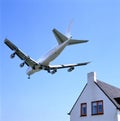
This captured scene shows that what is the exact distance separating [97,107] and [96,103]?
45cm

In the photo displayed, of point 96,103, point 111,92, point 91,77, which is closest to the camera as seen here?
point 96,103

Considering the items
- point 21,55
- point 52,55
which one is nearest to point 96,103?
point 52,55

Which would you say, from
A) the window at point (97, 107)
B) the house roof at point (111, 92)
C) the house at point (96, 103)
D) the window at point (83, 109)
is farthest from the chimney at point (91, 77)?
the window at point (83, 109)

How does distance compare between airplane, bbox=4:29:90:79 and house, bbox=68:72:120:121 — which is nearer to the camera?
airplane, bbox=4:29:90:79

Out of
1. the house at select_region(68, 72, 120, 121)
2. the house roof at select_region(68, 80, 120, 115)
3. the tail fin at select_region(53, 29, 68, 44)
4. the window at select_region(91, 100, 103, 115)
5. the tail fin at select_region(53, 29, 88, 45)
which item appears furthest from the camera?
the window at select_region(91, 100, 103, 115)

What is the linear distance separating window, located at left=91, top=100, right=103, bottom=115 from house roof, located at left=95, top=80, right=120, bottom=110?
1.21m

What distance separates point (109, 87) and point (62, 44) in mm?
8908

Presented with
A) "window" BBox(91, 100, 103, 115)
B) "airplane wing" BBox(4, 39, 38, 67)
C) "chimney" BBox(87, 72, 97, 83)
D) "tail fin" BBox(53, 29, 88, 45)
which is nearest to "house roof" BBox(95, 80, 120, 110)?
"chimney" BBox(87, 72, 97, 83)

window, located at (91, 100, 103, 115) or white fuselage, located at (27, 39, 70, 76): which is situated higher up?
white fuselage, located at (27, 39, 70, 76)

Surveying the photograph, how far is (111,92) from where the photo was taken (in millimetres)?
34344

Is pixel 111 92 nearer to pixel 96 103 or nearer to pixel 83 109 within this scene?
pixel 96 103

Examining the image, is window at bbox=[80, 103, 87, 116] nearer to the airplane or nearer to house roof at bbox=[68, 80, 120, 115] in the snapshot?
house roof at bbox=[68, 80, 120, 115]

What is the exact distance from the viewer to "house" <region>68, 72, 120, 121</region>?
104 ft

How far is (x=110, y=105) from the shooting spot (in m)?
31.8
